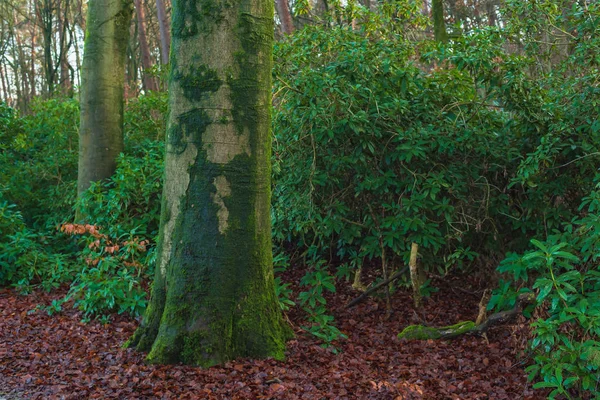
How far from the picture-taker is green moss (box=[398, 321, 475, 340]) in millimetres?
5426

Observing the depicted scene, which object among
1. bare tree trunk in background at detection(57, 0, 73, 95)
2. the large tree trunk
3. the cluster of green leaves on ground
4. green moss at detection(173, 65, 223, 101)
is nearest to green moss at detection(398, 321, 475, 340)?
the cluster of green leaves on ground

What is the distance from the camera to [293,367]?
14.5 ft

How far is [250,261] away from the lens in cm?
448

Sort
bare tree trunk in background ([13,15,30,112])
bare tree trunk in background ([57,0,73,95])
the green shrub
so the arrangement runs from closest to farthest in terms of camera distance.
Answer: the green shrub
bare tree trunk in background ([57,0,73,95])
bare tree trunk in background ([13,15,30,112])

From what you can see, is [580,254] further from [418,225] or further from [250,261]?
[250,261]

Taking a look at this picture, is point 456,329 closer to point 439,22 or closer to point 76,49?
point 439,22

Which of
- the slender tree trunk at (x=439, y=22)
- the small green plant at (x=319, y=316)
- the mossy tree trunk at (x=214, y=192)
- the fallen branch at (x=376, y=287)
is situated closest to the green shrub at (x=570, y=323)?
the small green plant at (x=319, y=316)

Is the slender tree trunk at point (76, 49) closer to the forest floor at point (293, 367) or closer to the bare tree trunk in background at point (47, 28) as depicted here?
the bare tree trunk in background at point (47, 28)

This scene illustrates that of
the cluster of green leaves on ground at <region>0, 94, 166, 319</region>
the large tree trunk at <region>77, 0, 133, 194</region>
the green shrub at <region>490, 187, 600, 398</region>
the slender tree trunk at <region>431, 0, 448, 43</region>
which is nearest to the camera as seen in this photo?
the green shrub at <region>490, 187, 600, 398</region>

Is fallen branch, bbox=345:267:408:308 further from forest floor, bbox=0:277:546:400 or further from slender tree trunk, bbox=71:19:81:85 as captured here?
slender tree trunk, bbox=71:19:81:85

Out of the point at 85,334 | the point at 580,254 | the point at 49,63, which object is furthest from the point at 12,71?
the point at 580,254

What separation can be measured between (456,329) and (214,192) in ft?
8.91

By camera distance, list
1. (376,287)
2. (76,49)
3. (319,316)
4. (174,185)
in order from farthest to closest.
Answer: (76,49), (376,287), (319,316), (174,185)

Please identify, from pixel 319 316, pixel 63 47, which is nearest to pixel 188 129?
pixel 319 316
